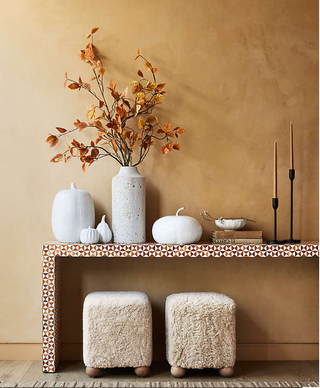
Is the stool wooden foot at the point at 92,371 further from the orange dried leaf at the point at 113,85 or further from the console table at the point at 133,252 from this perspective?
the orange dried leaf at the point at 113,85

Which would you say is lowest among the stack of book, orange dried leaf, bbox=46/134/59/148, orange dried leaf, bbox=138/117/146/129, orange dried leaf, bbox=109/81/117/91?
the stack of book

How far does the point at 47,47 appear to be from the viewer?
8.06 feet

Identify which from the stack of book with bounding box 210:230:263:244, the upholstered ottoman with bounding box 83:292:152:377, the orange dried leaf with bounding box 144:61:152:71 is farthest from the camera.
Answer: the orange dried leaf with bounding box 144:61:152:71

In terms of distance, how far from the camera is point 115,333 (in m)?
2.08

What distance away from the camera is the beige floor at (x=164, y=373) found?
2129mm

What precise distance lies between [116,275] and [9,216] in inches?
28.6

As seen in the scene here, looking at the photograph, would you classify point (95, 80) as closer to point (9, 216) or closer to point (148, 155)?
point (148, 155)

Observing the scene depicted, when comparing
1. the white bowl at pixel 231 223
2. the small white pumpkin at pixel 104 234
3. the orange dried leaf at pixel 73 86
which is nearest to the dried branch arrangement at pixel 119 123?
the orange dried leaf at pixel 73 86

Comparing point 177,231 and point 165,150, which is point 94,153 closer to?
point 165,150

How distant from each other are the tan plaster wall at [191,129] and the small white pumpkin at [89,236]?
0.95ft

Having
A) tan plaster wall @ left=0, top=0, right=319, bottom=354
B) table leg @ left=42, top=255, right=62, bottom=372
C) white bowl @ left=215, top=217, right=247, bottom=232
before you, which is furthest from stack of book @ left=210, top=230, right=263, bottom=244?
table leg @ left=42, top=255, right=62, bottom=372

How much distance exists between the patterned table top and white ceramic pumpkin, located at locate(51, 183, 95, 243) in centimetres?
11

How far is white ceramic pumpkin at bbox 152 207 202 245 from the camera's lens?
2.17 m

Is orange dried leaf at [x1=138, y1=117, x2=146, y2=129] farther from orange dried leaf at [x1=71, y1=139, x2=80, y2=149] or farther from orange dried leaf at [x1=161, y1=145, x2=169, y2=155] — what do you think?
orange dried leaf at [x1=71, y1=139, x2=80, y2=149]
